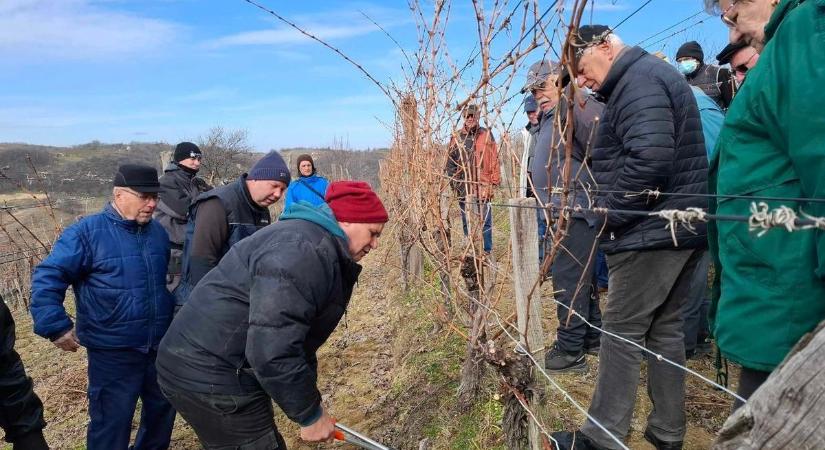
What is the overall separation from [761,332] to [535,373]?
1033 millimetres

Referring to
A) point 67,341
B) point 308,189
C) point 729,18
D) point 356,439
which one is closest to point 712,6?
point 729,18

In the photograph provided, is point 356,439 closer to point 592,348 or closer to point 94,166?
point 592,348

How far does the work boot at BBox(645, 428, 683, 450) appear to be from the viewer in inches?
93.6

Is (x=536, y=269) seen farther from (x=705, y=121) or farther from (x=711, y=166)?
(x=705, y=121)

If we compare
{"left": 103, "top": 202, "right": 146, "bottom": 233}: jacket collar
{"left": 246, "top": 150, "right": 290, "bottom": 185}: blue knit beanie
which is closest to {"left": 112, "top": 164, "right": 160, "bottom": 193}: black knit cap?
A: {"left": 103, "top": 202, "right": 146, "bottom": 233}: jacket collar

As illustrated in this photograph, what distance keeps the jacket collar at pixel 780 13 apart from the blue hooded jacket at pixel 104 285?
3024mm

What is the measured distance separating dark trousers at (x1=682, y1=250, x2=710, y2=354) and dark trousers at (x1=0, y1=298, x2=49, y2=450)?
355 centimetres

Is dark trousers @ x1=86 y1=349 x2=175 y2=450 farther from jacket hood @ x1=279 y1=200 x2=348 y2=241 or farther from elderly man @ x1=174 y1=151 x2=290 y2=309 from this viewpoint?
jacket hood @ x1=279 y1=200 x2=348 y2=241

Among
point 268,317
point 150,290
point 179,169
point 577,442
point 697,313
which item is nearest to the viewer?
point 268,317

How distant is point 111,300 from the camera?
2742 millimetres

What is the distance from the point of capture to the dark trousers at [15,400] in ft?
7.83

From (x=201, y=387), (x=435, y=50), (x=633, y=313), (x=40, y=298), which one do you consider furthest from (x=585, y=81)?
(x=40, y=298)

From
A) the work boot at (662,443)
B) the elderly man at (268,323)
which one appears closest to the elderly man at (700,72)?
the work boot at (662,443)

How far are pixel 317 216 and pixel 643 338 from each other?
1.61 metres
